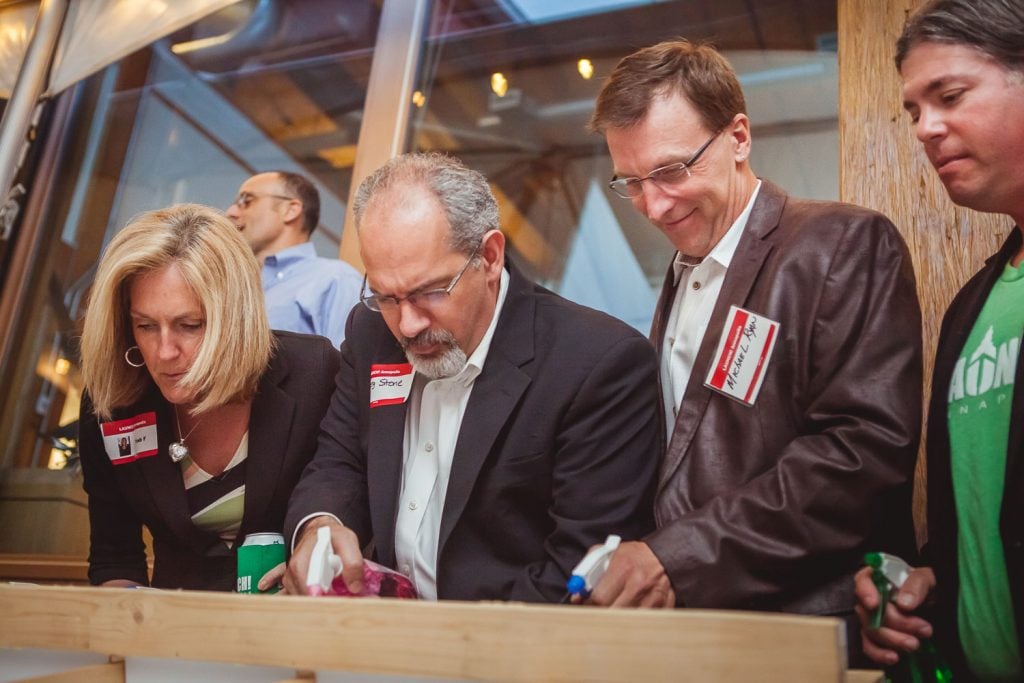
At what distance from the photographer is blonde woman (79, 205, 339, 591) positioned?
197cm

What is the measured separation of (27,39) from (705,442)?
3.52 meters

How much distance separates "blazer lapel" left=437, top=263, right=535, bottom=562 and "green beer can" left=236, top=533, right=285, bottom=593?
30 centimetres

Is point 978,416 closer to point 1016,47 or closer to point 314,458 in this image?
point 1016,47

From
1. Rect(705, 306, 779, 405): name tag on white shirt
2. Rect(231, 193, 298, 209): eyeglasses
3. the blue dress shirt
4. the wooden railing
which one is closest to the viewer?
the wooden railing

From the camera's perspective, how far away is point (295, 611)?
113 cm

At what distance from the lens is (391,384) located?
1838 millimetres

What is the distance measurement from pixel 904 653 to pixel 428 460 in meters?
0.86

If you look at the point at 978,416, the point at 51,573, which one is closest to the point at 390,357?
the point at 978,416

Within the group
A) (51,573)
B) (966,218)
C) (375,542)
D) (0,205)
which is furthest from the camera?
(0,205)

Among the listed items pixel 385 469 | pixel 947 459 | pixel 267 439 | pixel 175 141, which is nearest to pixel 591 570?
pixel 385 469

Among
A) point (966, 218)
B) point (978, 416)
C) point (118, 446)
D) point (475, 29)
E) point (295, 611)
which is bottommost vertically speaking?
point (295, 611)

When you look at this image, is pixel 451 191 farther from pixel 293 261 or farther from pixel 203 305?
pixel 293 261

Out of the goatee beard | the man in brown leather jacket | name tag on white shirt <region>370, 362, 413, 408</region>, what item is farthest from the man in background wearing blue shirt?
the man in brown leather jacket

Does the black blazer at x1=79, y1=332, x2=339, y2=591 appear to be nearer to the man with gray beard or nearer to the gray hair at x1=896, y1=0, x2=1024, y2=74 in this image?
the man with gray beard
